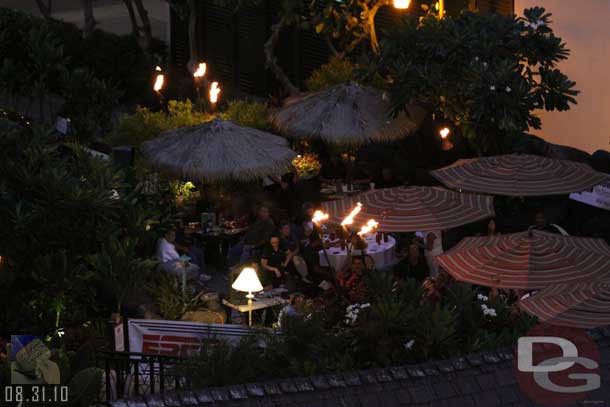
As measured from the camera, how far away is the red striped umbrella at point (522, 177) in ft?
59.8

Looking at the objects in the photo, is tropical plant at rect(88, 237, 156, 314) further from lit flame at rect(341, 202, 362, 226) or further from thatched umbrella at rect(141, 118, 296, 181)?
thatched umbrella at rect(141, 118, 296, 181)

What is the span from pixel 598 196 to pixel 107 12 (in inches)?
1087

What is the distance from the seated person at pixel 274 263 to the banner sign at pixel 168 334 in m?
3.92

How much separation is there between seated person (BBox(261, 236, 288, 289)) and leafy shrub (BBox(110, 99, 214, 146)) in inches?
242

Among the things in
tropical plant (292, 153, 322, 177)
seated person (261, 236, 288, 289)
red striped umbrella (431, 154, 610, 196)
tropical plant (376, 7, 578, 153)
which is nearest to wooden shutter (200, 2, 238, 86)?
tropical plant (292, 153, 322, 177)

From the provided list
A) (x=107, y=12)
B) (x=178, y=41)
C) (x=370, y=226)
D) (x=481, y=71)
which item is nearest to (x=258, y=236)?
(x=370, y=226)

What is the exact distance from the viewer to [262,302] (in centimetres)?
1830

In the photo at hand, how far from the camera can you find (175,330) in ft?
50.3

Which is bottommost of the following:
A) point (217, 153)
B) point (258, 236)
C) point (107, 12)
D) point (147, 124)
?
point (258, 236)

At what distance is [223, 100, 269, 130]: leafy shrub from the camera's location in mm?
26047

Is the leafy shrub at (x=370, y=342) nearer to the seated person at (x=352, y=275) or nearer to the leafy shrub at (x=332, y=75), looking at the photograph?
the seated person at (x=352, y=275)

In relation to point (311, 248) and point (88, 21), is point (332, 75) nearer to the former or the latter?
point (88, 21)

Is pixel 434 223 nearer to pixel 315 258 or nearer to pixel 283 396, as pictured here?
pixel 315 258

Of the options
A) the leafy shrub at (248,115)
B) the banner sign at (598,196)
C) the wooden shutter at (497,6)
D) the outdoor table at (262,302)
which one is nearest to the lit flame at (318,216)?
the outdoor table at (262,302)
